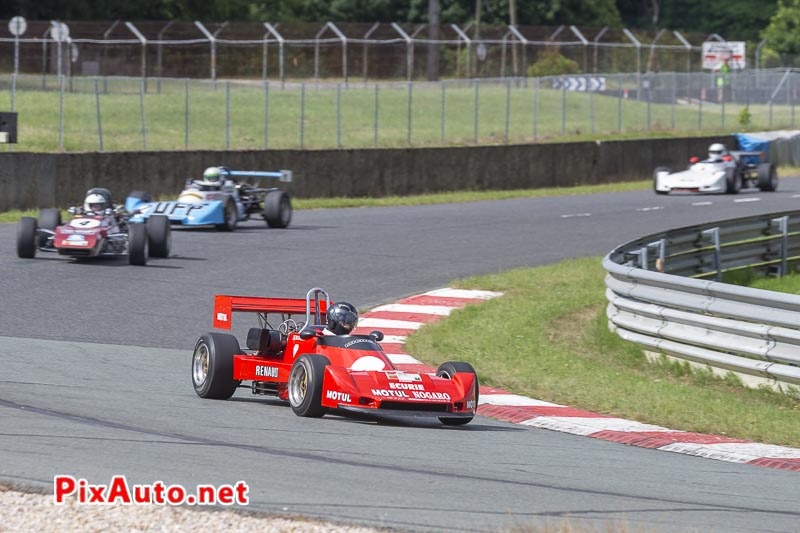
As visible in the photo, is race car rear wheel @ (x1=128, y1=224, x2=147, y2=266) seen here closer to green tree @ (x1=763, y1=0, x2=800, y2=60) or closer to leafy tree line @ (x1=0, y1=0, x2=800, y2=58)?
leafy tree line @ (x1=0, y1=0, x2=800, y2=58)

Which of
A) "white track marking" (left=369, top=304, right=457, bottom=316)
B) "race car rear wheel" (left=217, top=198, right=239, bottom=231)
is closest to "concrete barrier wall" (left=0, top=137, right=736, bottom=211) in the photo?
"race car rear wheel" (left=217, top=198, right=239, bottom=231)

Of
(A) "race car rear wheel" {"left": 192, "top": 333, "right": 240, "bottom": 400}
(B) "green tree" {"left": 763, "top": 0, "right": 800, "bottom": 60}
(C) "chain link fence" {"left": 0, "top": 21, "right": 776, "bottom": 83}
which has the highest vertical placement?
(B) "green tree" {"left": 763, "top": 0, "right": 800, "bottom": 60}

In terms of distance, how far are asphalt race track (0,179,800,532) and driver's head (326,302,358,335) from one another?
71 cm

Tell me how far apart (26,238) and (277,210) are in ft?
19.8

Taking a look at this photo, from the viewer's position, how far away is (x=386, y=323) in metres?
14.4

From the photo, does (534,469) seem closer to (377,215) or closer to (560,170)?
(377,215)

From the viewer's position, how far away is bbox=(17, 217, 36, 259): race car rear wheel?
18.4 meters

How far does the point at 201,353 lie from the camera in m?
10.2

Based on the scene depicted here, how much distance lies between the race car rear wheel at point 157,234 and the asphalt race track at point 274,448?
5.98 ft

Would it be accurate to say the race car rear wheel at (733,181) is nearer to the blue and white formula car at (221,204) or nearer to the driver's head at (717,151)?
the driver's head at (717,151)

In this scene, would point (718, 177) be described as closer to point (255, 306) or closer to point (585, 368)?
point (585, 368)

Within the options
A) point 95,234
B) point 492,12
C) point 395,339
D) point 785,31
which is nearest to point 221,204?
point 95,234

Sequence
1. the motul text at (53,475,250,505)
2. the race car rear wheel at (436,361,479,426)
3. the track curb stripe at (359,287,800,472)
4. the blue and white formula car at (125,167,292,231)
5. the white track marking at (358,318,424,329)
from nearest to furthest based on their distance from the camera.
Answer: the motul text at (53,475,250,505) → the track curb stripe at (359,287,800,472) → the race car rear wheel at (436,361,479,426) → the white track marking at (358,318,424,329) → the blue and white formula car at (125,167,292,231)

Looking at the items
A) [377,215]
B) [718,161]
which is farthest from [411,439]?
[718,161]
